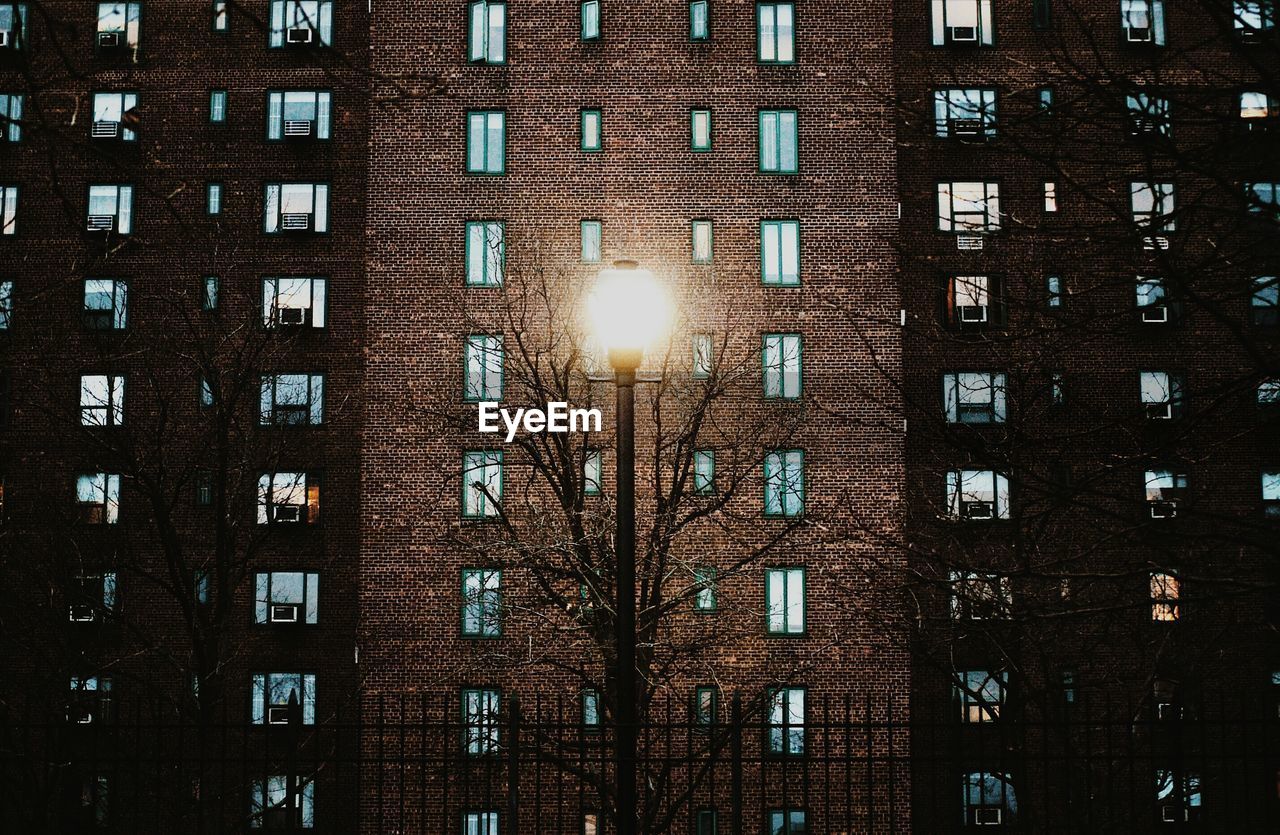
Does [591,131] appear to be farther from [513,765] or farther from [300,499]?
[513,765]

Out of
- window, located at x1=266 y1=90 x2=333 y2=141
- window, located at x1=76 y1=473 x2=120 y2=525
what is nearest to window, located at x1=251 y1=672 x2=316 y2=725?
window, located at x1=76 y1=473 x2=120 y2=525

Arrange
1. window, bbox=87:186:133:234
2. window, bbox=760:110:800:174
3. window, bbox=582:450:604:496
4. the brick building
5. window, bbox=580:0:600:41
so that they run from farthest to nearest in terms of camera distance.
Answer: window, bbox=87:186:133:234 → window, bbox=580:0:600:41 → window, bbox=760:110:800:174 → the brick building → window, bbox=582:450:604:496

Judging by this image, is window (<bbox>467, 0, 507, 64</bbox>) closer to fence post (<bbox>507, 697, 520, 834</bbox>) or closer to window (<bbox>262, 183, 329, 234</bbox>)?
window (<bbox>262, 183, 329, 234</bbox>)

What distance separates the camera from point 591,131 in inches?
1320

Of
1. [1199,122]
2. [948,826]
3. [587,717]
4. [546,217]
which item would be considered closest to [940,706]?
[948,826]

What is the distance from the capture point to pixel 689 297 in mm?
32781

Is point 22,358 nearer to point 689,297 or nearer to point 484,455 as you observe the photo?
point 484,455

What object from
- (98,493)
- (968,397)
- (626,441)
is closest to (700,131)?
(968,397)

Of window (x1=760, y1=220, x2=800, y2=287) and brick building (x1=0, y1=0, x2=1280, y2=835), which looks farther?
window (x1=760, y1=220, x2=800, y2=287)

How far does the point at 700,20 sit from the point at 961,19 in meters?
6.45

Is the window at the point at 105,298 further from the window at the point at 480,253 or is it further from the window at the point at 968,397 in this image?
the window at the point at 968,397

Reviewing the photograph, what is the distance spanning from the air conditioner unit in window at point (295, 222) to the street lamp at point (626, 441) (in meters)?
25.4

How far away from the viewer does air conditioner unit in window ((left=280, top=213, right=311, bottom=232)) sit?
112 ft

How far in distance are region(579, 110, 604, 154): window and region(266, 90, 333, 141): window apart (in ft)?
20.8
